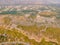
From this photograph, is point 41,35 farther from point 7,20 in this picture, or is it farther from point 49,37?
point 7,20

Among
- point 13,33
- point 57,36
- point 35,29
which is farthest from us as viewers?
point 35,29

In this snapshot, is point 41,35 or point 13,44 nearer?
point 13,44

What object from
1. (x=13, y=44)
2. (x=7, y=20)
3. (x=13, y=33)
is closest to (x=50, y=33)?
(x=13, y=33)

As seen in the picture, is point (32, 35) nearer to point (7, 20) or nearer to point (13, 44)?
point (13, 44)

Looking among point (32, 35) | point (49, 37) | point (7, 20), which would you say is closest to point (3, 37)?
point (32, 35)

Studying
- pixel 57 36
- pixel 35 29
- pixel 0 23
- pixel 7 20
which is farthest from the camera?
pixel 7 20

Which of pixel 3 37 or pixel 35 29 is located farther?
pixel 35 29

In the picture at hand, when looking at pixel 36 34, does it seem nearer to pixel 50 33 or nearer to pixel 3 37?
pixel 50 33

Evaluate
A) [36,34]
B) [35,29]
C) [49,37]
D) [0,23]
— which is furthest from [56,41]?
[0,23]

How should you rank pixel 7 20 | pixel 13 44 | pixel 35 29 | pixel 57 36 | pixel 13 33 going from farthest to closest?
pixel 7 20
pixel 35 29
pixel 57 36
pixel 13 33
pixel 13 44
